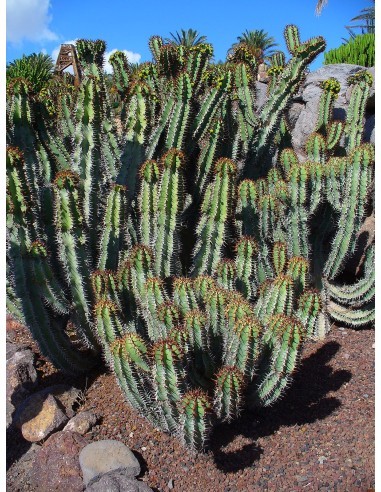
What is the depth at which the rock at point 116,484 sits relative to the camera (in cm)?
293

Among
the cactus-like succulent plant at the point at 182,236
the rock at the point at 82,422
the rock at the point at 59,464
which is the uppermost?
the cactus-like succulent plant at the point at 182,236

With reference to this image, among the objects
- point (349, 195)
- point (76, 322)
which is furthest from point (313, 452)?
point (349, 195)

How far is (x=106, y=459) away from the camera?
3213 millimetres

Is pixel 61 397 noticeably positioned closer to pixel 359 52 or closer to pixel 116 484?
pixel 116 484

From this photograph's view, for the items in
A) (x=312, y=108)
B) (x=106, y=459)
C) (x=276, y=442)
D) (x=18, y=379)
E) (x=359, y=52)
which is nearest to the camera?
(x=106, y=459)

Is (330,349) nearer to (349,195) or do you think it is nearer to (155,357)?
(349,195)

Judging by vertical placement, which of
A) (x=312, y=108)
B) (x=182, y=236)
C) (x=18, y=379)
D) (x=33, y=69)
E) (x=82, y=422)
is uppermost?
(x=33, y=69)

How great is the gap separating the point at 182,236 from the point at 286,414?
72.4 inches

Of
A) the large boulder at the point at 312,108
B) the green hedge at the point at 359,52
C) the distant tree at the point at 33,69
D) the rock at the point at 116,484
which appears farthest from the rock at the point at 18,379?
the distant tree at the point at 33,69

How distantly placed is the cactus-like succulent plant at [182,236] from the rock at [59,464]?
52 centimetres

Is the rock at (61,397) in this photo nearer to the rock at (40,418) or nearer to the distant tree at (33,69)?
the rock at (40,418)

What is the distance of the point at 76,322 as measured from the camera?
13.1 ft

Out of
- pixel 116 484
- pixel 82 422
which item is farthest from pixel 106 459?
pixel 82 422

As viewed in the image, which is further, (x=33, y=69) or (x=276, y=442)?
(x=33, y=69)
